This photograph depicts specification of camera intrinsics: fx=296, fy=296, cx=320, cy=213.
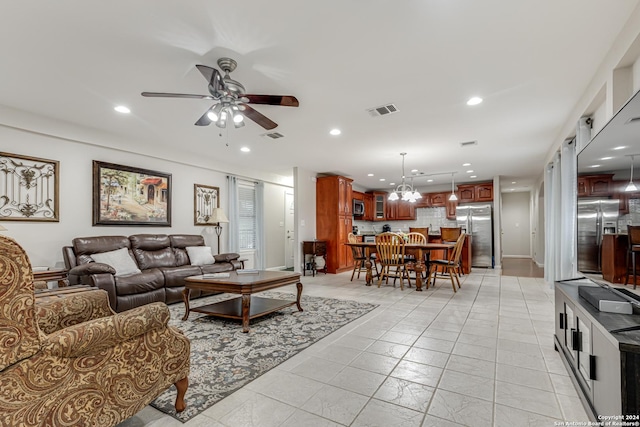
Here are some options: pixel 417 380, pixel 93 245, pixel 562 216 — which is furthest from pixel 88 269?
pixel 562 216

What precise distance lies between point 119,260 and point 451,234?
651 centimetres

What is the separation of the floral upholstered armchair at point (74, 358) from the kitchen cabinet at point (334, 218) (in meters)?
5.55

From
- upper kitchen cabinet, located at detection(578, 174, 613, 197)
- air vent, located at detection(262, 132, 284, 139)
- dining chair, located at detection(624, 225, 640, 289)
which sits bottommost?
dining chair, located at detection(624, 225, 640, 289)

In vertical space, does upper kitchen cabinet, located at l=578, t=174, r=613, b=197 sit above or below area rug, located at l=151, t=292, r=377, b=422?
above

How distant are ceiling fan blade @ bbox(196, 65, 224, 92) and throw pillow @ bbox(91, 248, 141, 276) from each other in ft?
9.25

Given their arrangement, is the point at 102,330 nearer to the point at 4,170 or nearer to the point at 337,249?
the point at 4,170

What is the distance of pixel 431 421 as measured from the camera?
5.23ft

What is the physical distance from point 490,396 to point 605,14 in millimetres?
2557

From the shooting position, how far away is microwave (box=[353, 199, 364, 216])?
27.7 feet

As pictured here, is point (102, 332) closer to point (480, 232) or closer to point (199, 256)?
point (199, 256)

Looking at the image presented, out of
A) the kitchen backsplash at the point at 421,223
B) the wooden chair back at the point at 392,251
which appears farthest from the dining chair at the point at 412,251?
the kitchen backsplash at the point at 421,223

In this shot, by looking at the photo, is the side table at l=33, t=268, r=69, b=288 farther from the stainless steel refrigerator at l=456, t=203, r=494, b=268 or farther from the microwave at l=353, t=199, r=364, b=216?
the stainless steel refrigerator at l=456, t=203, r=494, b=268

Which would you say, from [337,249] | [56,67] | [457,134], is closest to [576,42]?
[457,134]

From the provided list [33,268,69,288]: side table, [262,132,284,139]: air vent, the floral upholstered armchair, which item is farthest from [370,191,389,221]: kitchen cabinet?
the floral upholstered armchair
